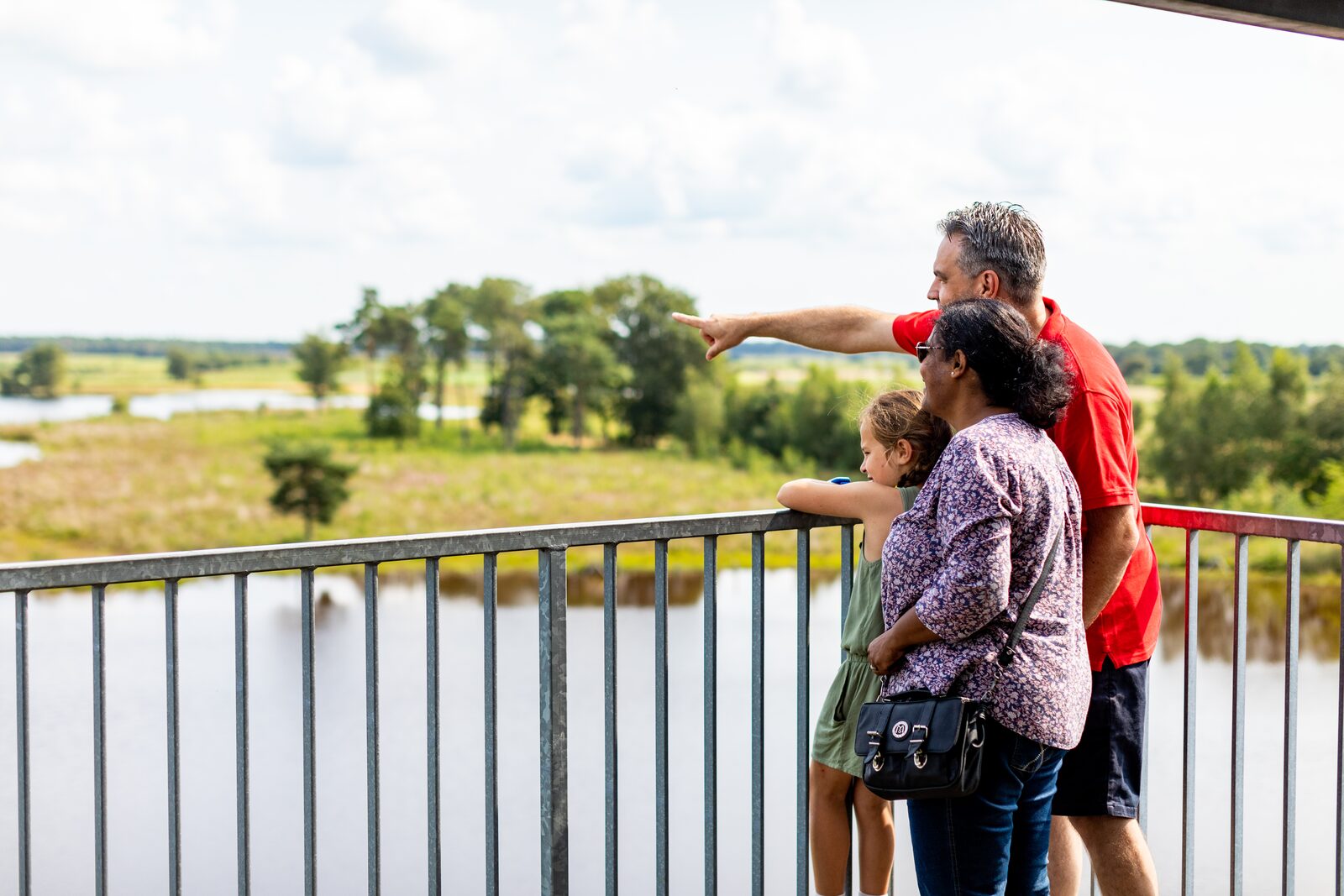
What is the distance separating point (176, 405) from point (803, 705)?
56121mm

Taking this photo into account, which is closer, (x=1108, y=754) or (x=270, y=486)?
(x=1108, y=754)

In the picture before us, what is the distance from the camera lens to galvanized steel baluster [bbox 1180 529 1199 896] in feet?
A: 7.65

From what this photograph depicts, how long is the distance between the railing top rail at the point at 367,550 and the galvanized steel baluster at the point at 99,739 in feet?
0.17

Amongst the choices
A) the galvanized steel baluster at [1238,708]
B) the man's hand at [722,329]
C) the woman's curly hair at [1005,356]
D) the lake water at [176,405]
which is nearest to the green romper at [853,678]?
the woman's curly hair at [1005,356]

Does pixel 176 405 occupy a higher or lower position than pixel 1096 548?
lower

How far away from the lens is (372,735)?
196cm

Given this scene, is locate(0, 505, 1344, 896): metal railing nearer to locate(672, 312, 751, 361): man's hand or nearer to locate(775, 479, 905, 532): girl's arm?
locate(775, 479, 905, 532): girl's arm

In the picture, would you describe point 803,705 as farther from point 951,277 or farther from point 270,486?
point 270,486

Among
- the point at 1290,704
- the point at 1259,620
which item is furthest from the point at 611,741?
the point at 1259,620

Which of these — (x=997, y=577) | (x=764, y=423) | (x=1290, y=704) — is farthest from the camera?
(x=764, y=423)

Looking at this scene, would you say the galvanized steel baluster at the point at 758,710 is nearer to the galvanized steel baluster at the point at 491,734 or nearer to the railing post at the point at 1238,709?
the galvanized steel baluster at the point at 491,734

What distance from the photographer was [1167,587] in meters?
41.5

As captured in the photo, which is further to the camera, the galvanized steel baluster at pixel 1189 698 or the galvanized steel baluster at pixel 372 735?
the galvanized steel baluster at pixel 1189 698

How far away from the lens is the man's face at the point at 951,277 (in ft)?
6.30
